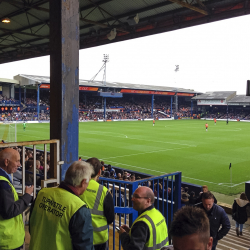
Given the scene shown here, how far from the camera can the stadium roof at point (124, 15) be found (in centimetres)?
892

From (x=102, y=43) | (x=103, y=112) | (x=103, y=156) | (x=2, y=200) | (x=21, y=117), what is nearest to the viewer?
(x=2, y=200)

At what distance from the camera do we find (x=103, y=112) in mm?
77062

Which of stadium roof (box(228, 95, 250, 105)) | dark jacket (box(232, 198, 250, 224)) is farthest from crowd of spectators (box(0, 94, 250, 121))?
dark jacket (box(232, 198, 250, 224))

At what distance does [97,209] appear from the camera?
3564mm

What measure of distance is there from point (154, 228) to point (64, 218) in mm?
1001

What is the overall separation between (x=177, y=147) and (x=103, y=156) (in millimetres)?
7712

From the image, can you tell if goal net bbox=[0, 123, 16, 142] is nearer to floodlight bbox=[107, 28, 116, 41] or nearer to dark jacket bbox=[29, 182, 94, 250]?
floodlight bbox=[107, 28, 116, 41]

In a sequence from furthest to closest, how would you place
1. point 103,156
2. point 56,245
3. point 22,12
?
point 103,156 < point 22,12 < point 56,245

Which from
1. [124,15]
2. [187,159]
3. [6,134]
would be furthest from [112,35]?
[6,134]

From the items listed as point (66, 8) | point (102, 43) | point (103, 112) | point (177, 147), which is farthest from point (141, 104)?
point (66, 8)

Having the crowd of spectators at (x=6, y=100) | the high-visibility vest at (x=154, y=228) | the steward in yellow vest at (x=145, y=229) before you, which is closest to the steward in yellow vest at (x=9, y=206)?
the steward in yellow vest at (x=145, y=229)

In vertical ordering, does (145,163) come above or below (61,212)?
below

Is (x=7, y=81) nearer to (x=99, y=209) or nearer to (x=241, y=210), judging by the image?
(x=241, y=210)

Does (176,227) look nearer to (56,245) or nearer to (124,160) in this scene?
(56,245)
